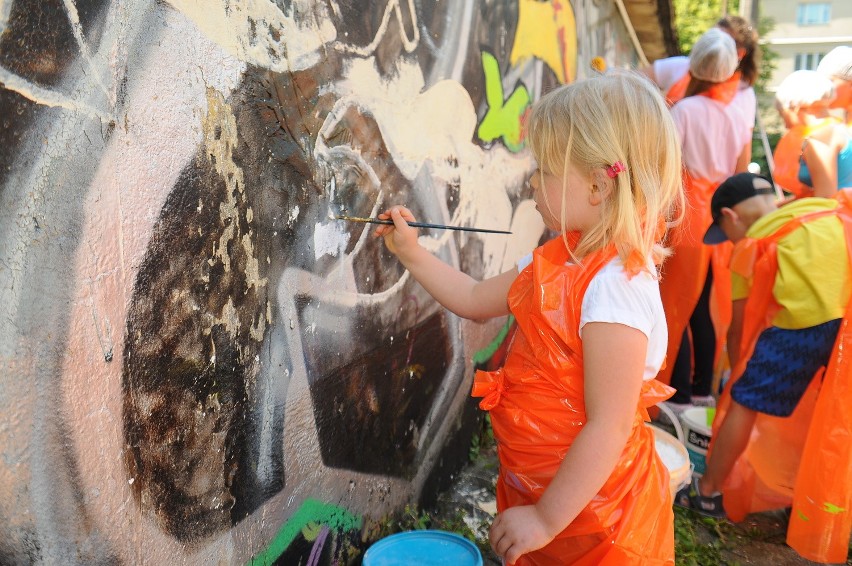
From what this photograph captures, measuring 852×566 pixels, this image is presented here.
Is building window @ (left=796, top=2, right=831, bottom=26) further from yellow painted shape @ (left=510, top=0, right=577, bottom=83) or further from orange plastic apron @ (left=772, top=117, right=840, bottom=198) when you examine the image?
orange plastic apron @ (left=772, top=117, right=840, bottom=198)

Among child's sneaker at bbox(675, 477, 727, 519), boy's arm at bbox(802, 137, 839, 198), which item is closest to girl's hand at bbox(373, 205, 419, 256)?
child's sneaker at bbox(675, 477, 727, 519)

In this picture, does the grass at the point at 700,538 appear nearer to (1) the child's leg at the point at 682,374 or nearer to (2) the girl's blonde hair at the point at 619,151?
(1) the child's leg at the point at 682,374

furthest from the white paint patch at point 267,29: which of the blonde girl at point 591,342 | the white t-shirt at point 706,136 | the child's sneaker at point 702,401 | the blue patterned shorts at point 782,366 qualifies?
the child's sneaker at point 702,401

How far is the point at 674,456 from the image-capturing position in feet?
7.96

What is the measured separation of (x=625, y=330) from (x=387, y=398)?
105 cm

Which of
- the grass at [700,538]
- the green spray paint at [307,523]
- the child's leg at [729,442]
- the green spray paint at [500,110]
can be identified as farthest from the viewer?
the green spray paint at [500,110]

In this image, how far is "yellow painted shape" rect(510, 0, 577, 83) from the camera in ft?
11.1

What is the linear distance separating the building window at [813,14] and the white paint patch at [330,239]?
121 ft

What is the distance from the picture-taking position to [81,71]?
3.55 ft

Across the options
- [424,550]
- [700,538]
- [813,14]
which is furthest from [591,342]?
[813,14]

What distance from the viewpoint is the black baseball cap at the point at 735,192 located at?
3.40 metres

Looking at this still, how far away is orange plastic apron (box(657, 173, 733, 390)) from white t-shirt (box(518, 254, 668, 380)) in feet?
9.14

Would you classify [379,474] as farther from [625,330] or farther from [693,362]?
[693,362]

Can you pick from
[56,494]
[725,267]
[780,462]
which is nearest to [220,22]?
[56,494]
